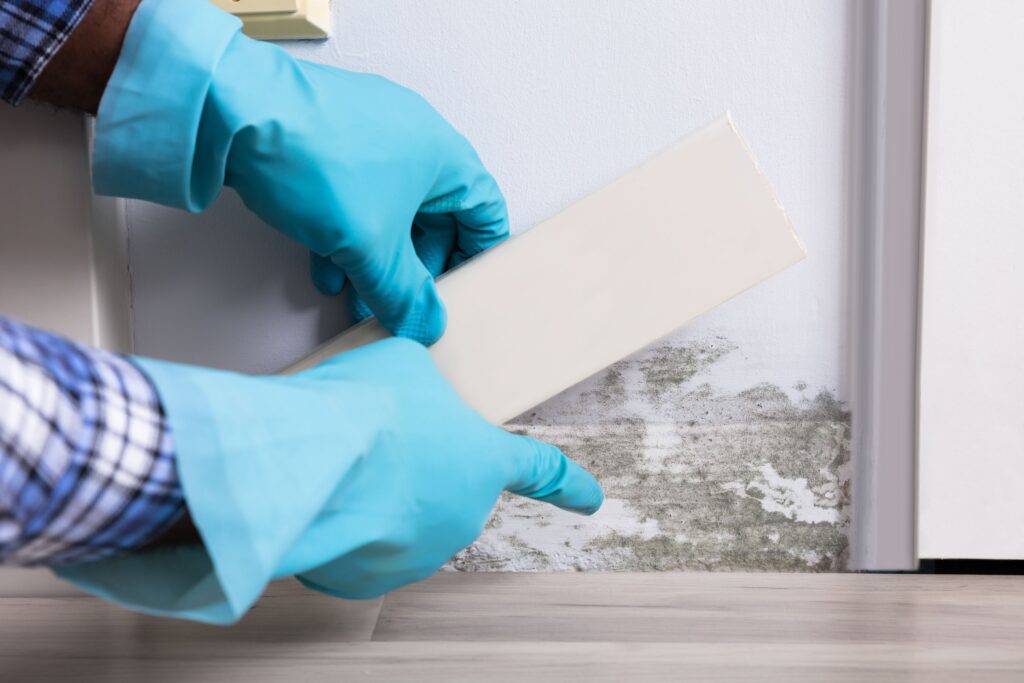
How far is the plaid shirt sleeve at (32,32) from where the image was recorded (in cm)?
60

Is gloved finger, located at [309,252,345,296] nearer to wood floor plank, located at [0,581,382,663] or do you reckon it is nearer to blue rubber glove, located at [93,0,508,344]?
blue rubber glove, located at [93,0,508,344]

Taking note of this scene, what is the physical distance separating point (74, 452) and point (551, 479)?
1.41 feet

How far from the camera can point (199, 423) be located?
439mm

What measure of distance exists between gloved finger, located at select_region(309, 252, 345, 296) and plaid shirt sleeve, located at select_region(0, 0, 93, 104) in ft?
0.92

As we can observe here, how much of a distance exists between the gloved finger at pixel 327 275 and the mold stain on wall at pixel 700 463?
229mm

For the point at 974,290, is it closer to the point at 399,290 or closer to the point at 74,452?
the point at 399,290

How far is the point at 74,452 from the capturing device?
1.32 ft

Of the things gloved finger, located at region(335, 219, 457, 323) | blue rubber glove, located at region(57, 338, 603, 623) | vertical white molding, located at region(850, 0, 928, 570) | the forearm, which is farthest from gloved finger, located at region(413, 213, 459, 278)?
vertical white molding, located at region(850, 0, 928, 570)

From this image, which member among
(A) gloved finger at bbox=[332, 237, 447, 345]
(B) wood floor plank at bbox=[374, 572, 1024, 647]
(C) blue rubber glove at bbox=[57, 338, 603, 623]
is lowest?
(B) wood floor plank at bbox=[374, 572, 1024, 647]

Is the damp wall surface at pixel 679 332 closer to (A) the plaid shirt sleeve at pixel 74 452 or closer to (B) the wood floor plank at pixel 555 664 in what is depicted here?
(B) the wood floor plank at pixel 555 664

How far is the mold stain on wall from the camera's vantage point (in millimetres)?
839

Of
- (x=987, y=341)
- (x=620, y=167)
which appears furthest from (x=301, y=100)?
(x=987, y=341)

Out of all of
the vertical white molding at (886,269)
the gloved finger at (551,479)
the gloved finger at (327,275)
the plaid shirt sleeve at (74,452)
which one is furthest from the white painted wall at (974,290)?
the plaid shirt sleeve at (74,452)

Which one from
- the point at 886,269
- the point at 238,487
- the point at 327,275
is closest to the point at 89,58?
the point at 327,275
